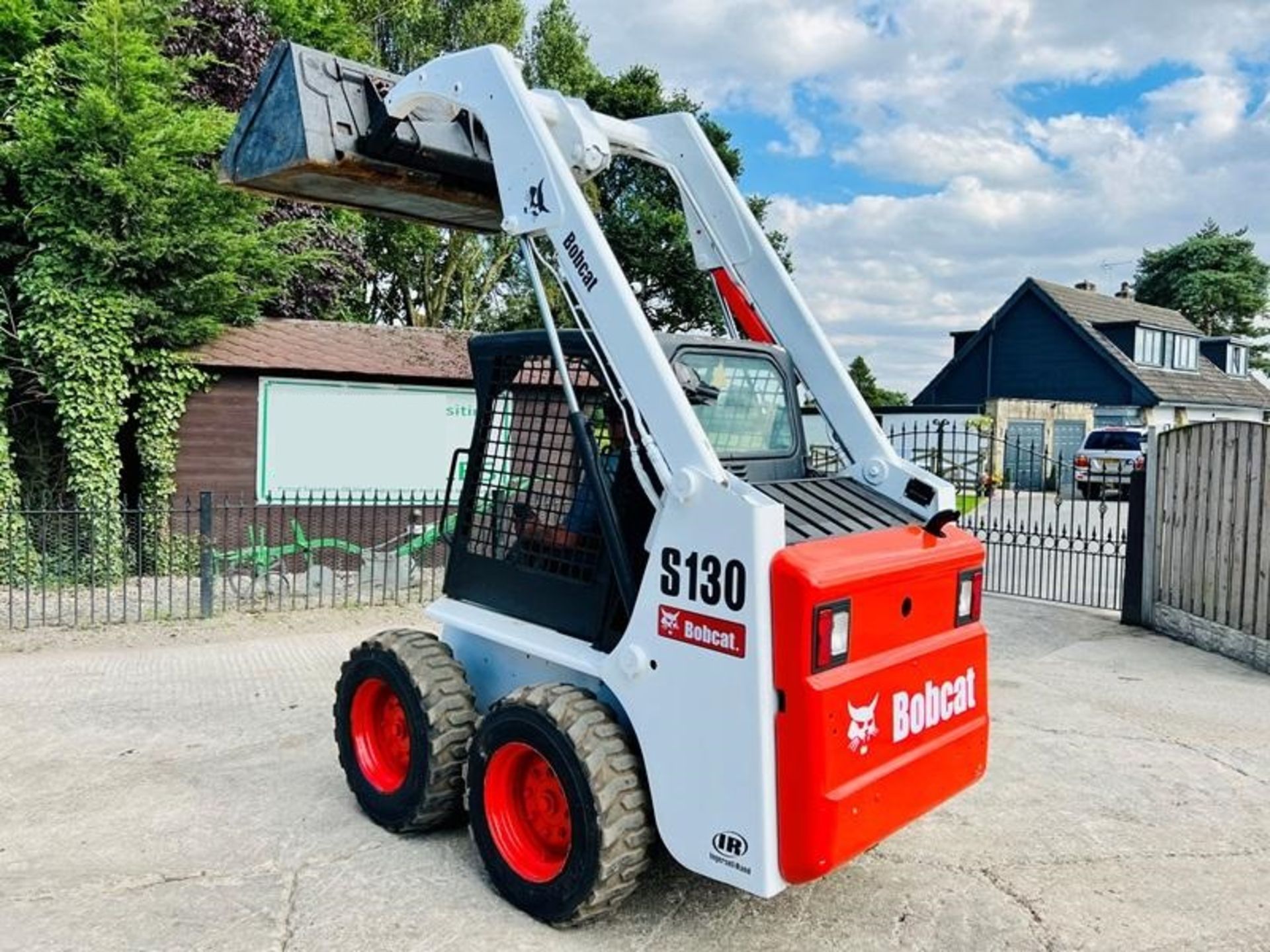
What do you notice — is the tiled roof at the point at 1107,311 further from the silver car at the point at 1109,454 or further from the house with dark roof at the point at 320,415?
the house with dark roof at the point at 320,415

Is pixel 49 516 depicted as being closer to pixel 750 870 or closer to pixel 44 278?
pixel 44 278

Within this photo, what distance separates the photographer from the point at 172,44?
12.2m

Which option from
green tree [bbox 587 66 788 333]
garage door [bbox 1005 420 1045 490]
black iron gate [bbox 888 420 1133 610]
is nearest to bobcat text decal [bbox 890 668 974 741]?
black iron gate [bbox 888 420 1133 610]

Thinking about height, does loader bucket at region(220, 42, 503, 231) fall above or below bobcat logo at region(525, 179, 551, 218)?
above

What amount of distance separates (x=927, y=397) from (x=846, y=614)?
3310 cm

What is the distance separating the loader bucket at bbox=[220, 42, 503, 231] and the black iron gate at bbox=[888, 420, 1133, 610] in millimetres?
5900

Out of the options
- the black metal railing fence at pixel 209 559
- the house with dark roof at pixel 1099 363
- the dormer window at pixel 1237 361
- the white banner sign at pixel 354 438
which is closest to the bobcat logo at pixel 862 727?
the black metal railing fence at pixel 209 559

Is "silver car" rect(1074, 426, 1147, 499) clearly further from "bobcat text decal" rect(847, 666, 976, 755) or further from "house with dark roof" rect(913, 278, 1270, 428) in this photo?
"bobcat text decal" rect(847, 666, 976, 755)

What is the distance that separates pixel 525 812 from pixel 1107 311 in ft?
110

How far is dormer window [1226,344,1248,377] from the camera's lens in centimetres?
3481

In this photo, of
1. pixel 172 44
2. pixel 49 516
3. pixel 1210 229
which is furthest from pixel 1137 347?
pixel 49 516

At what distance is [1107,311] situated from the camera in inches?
1257

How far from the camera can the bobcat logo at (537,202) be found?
3.52 meters

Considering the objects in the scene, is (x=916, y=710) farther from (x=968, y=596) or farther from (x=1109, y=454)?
(x=1109, y=454)
